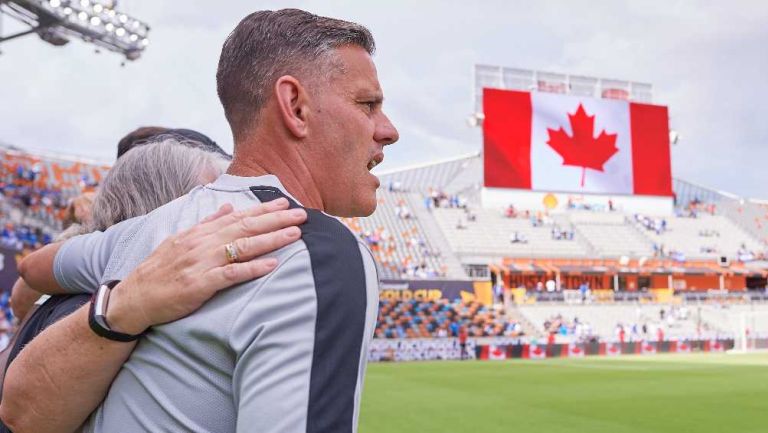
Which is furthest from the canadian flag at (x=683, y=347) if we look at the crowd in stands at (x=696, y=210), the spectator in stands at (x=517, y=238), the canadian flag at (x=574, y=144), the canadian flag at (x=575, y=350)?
the crowd in stands at (x=696, y=210)

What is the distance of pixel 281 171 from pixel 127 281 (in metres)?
0.41

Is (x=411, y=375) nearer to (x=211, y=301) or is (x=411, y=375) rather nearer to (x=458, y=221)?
(x=211, y=301)

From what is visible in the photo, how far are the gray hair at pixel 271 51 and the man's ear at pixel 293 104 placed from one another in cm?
4

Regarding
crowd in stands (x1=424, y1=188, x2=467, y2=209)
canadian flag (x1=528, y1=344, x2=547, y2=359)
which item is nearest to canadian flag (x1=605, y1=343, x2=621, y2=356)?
canadian flag (x1=528, y1=344, x2=547, y2=359)

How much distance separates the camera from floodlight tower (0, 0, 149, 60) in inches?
693

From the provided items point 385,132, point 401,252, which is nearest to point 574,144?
point 401,252

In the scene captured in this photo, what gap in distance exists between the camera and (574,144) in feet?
159

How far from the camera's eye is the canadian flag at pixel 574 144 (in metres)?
Result: 46.8

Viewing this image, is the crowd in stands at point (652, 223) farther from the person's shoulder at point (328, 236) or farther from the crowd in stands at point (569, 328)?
the person's shoulder at point (328, 236)

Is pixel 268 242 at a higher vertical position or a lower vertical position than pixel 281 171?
lower

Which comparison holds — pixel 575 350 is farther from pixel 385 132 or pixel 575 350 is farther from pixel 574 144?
pixel 385 132

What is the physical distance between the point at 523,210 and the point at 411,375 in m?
29.7

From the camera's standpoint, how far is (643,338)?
35188 millimetres

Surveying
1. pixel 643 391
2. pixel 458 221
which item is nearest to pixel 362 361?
pixel 643 391
